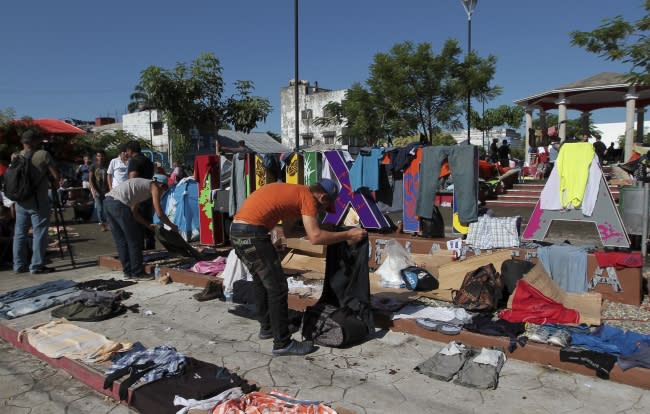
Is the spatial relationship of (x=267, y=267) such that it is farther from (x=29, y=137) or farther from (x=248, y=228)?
(x=29, y=137)

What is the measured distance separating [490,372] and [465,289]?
1.95 metres

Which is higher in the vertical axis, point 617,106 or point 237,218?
point 617,106

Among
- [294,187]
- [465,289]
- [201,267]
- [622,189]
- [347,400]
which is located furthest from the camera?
[201,267]

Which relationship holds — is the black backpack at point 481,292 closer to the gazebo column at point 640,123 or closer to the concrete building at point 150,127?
the gazebo column at point 640,123

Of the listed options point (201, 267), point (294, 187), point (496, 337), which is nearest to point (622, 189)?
point (496, 337)

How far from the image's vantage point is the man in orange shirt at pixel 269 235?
4.57 meters

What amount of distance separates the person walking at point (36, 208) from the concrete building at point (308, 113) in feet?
130

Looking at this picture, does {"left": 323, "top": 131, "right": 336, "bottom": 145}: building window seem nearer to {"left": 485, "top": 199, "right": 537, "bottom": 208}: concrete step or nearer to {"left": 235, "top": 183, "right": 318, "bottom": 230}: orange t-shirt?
{"left": 485, "top": 199, "right": 537, "bottom": 208}: concrete step

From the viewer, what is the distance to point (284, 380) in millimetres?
4191

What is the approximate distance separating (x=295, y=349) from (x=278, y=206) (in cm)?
137

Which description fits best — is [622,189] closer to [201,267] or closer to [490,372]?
[490,372]

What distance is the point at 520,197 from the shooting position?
15.9 meters

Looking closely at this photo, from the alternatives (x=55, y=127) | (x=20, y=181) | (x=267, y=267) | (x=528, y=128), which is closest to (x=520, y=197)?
(x=528, y=128)

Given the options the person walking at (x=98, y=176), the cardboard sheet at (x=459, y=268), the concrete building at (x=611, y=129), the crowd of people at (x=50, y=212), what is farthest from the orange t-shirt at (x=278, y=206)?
the concrete building at (x=611, y=129)
